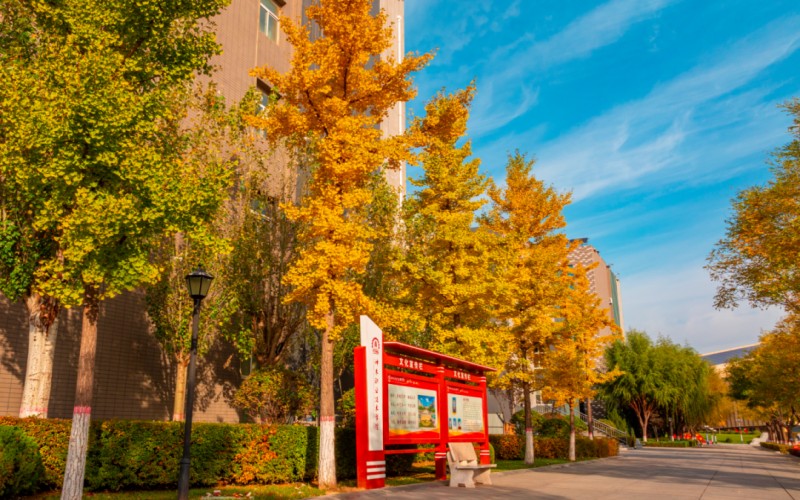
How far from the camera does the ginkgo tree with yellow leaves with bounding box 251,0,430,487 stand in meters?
13.6

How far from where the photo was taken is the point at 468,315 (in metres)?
20.4

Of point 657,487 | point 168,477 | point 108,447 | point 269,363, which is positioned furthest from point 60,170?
point 657,487

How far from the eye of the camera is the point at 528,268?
83.7ft

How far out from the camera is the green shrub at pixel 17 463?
898 centimetres

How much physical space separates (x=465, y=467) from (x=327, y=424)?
3.94 m

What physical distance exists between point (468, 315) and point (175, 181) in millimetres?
12743

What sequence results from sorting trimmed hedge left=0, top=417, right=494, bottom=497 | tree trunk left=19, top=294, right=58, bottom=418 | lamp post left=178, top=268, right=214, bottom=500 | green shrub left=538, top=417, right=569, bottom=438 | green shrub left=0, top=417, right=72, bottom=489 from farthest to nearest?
green shrub left=538, top=417, right=569, bottom=438
tree trunk left=19, top=294, right=58, bottom=418
trimmed hedge left=0, top=417, right=494, bottom=497
green shrub left=0, top=417, right=72, bottom=489
lamp post left=178, top=268, right=214, bottom=500

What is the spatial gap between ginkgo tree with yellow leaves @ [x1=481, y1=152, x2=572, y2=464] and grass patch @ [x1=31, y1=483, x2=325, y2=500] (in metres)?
11.8

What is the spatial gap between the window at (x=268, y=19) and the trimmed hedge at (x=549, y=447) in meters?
21.1

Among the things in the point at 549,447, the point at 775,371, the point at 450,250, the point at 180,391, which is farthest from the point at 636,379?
the point at 180,391

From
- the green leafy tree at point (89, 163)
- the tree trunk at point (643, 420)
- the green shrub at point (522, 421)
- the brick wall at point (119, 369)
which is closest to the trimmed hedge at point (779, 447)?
the tree trunk at point (643, 420)

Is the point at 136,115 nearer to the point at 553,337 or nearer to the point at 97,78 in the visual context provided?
the point at 97,78

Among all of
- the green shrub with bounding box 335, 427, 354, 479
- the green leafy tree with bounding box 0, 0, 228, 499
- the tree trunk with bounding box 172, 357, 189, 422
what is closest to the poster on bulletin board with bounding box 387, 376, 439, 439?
the green shrub with bounding box 335, 427, 354, 479

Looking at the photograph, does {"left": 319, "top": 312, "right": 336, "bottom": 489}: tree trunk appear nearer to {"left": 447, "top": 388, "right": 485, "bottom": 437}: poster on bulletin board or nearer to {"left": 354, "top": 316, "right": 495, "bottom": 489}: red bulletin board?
{"left": 354, "top": 316, "right": 495, "bottom": 489}: red bulletin board
